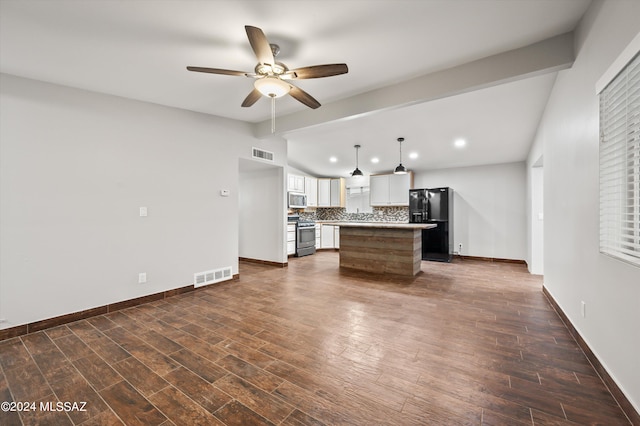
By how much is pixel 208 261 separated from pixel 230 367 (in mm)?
2491

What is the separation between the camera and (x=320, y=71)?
226cm

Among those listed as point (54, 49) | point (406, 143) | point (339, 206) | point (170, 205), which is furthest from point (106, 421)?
point (339, 206)

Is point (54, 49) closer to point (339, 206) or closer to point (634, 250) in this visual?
point (634, 250)

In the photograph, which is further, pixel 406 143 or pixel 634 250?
pixel 406 143

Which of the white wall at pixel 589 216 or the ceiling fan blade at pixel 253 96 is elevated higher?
the ceiling fan blade at pixel 253 96

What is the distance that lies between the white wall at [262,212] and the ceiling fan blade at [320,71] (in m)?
2.98

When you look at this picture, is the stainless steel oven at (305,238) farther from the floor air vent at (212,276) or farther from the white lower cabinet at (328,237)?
the floor air vent at (212,276)

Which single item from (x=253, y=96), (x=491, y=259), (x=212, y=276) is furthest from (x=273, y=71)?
(x=491, y=259)

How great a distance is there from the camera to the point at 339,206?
8375 mm

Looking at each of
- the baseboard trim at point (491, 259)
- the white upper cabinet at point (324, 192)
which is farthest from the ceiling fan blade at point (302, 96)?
the baseboard trim at point (491, 259)

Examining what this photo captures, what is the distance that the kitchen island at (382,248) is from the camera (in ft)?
15.6

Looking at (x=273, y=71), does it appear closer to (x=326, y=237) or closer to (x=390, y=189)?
(x=390, y=189)

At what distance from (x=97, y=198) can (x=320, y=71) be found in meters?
2.96

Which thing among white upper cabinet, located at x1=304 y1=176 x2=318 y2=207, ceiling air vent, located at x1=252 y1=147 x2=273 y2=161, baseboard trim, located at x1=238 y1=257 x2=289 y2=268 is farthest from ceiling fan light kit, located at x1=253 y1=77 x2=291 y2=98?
white upper cabinet, located at x1=304 y1=176 x2=318 y2=207
